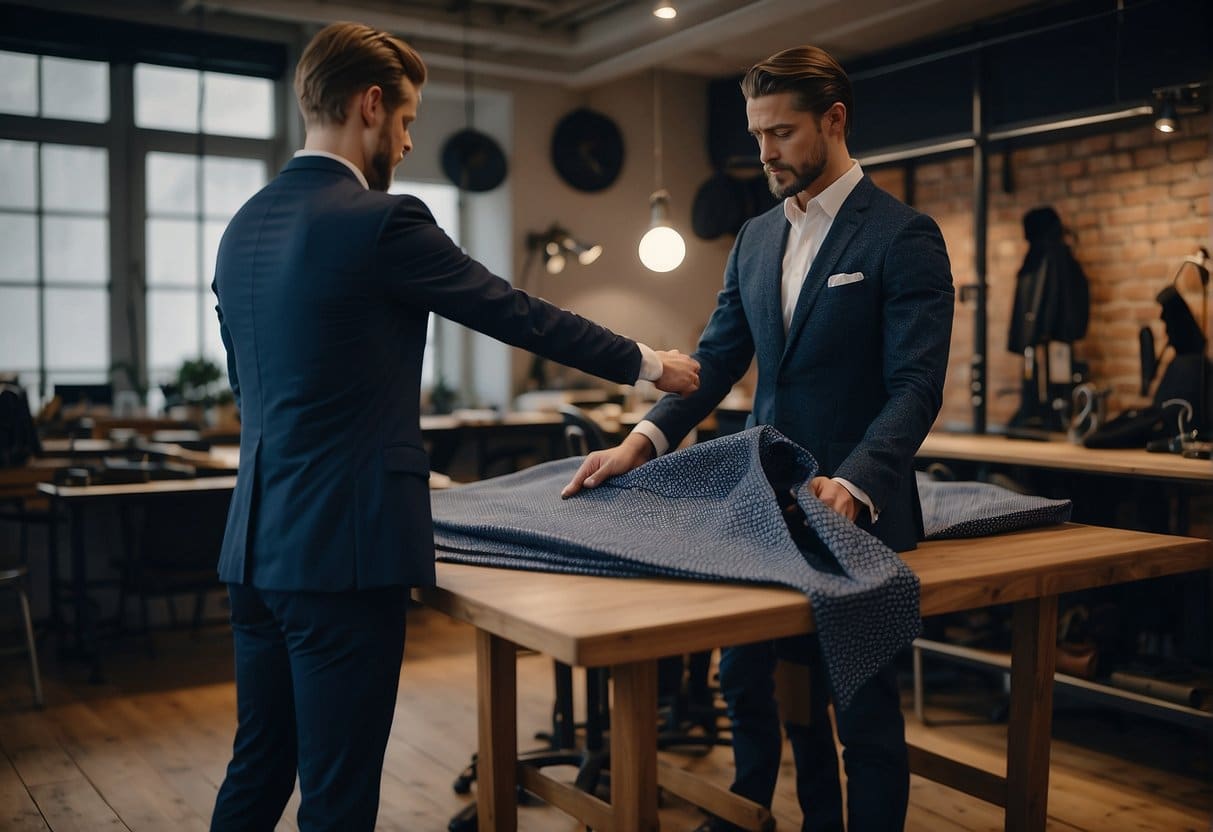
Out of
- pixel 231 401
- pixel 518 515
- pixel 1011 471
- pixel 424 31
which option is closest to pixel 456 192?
pixel 424 31

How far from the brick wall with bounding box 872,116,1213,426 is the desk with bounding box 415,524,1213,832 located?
4012 millimetres

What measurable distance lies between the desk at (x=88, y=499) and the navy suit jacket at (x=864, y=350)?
270cm

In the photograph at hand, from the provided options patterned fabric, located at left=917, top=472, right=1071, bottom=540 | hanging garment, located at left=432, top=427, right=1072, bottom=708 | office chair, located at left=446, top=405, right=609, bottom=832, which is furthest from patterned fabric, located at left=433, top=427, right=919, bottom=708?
office chair, located at left=446, top=405, right=609, bottom=832

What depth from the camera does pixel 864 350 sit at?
6.59 ft

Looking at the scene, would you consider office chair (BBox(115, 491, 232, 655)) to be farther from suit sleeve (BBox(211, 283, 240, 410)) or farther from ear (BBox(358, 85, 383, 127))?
ear (BBox(358, 85, 383, 127))

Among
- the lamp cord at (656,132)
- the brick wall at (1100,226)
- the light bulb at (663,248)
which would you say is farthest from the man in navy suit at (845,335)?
the lamp cord at (656,132)

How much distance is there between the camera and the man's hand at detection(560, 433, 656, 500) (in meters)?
2.03

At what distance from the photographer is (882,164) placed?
278 inches

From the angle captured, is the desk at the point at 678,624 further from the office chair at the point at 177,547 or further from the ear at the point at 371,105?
Result: the office chair at the point at 177,547

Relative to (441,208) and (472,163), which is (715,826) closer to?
(472,163)

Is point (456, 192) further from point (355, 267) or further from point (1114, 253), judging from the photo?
point (355, 267)

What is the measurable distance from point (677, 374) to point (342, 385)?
63 centimetres

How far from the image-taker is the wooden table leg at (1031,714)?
2078mm

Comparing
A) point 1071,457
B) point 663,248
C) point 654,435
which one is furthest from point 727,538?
point 663,248
